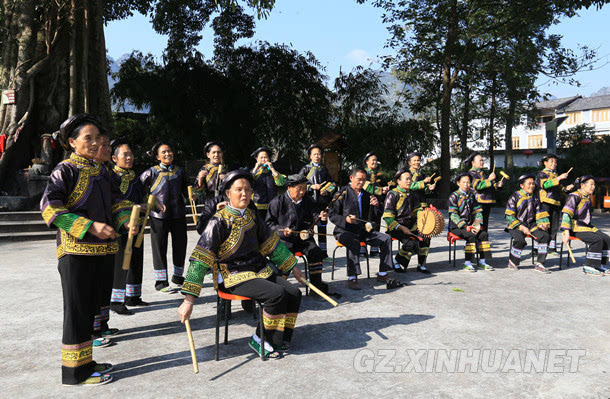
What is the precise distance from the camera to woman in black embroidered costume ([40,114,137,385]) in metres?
3.68

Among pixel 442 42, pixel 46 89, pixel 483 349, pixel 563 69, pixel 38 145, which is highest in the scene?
pixel 442 42

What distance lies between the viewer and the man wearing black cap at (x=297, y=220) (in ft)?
20.5

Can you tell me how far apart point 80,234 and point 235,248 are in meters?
1.36

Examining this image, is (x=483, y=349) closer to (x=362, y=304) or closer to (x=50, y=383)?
(x=362, y=304)

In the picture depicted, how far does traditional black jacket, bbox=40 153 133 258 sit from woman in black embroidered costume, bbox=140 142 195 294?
2.38 meters

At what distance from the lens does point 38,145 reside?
14.5 m

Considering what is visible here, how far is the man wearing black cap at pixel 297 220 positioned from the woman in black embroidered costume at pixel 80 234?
271 centimetres

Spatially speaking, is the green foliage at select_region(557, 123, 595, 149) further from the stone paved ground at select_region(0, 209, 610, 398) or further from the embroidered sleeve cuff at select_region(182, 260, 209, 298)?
the embroidered sleeve cuff at select_region(182, 260, 209, 298)

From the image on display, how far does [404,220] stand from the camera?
25.9ft

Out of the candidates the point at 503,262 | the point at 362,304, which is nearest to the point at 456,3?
the point at 503,262

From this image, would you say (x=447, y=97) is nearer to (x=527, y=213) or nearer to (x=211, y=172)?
(x=527, y=213)

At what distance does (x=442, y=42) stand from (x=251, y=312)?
18.9m

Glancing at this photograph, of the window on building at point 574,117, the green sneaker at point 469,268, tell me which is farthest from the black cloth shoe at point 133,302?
the window on building at point 574,117

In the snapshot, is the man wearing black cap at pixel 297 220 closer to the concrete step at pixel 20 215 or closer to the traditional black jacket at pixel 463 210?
the traditional black jacket at pixel 463 210
